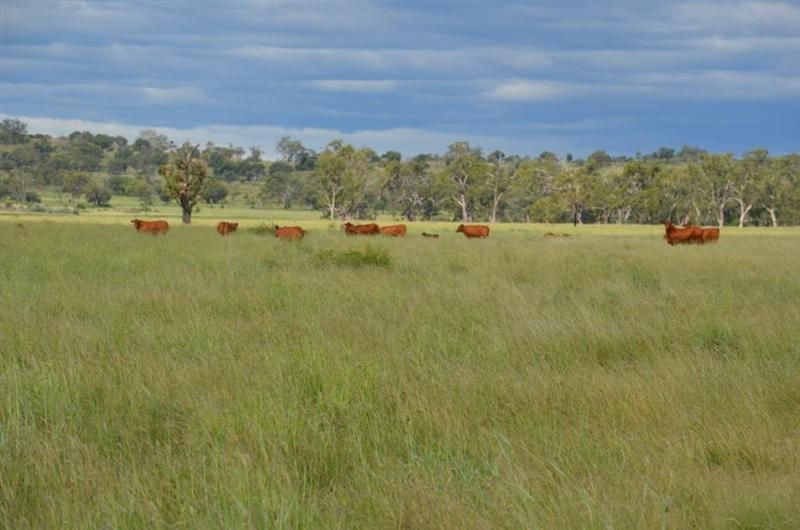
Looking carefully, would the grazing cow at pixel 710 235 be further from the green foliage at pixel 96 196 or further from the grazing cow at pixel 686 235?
the green foliage at pixel 96 196

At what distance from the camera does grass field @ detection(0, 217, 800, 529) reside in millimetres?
3459

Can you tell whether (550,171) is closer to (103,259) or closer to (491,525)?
(103,259)

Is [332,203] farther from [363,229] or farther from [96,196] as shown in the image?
[363,229]

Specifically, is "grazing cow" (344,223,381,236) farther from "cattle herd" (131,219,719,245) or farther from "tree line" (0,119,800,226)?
"tree line" (0,119,800,226)

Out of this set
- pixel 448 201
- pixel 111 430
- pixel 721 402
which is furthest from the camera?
pixel 448 201

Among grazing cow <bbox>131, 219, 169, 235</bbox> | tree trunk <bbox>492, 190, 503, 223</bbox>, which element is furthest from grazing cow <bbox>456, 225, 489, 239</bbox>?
tree trunk <bbox>492, 190, 503, 223</bbox>

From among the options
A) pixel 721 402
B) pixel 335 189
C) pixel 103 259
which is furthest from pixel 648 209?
pixel 721 402

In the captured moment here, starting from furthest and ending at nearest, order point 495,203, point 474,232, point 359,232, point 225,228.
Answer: point 495,203
point 474,232
point 359,232
point 225,228

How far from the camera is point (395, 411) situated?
16.3 ft

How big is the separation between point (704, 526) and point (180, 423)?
10.0 ft

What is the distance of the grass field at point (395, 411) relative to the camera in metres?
3.46

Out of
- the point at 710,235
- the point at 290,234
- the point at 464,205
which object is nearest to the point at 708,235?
the point at 710,235

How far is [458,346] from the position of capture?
6887 mm

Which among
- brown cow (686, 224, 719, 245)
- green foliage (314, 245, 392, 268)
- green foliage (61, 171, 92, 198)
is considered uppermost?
green foliage (61, 171, 92, 198)
